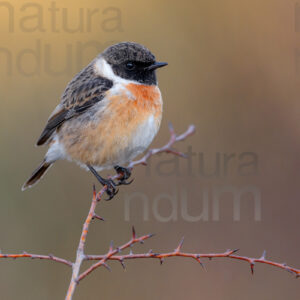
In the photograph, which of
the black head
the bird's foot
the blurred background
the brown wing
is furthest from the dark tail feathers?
the black head

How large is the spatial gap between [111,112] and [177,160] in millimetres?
1906

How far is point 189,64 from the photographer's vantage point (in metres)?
7.14

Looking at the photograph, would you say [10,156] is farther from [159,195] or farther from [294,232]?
[294,232]

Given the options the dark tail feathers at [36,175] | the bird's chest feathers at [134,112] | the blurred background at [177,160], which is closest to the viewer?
the bird's chest feathers at [134,112]

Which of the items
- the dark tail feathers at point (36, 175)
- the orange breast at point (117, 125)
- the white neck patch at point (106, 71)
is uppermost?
the white neck patch at point (106, 71)

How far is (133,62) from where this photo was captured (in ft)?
16.0

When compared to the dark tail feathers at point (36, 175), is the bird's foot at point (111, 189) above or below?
below

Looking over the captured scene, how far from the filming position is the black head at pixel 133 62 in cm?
482

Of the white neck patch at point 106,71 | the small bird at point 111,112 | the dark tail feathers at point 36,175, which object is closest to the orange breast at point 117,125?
the small bird at point 111,112

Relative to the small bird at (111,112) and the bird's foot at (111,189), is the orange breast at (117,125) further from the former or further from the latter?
the bird's foot at (111,189)

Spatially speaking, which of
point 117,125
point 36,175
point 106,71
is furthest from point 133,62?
point 36,175

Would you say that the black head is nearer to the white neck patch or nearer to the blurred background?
the white neck patch

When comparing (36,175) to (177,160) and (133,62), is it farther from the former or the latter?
(177,160)

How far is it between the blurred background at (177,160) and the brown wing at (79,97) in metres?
1.31
